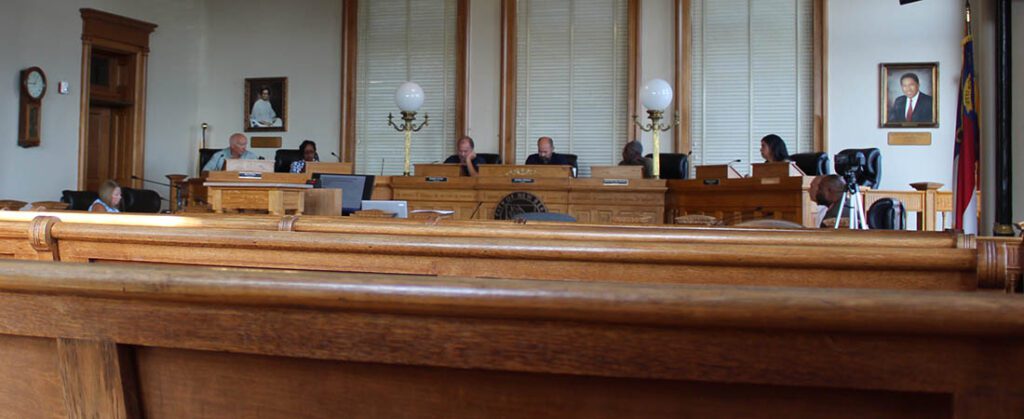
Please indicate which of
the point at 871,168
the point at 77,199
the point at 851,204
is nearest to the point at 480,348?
the point at 851,204

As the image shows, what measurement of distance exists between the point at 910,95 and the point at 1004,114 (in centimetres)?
107

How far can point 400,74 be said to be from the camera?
11398mm

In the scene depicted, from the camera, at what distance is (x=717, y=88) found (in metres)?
10.3

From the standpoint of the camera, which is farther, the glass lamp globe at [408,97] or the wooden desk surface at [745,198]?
the glass lamp globe at [408,97]

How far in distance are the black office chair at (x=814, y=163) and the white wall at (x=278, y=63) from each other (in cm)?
631

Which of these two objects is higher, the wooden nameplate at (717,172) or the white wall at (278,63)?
the white wall at (278,63)

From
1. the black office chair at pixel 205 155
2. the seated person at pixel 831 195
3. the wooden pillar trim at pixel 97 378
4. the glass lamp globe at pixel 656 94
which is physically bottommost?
the wooden pillar trim at pixel 97 378

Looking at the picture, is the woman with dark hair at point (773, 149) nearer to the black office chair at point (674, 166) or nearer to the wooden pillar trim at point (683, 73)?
the black office chair at point (674, 166)

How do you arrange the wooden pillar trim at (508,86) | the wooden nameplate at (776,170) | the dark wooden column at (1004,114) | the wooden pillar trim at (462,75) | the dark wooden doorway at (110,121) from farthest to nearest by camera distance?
the dark wooden doorway at (110,121) → the wooden pillar trim at (462,75) → the wooden pillar trim at (508,86) → the dark wooden column at (1004,114) → the wooden nameplate at (776,170)

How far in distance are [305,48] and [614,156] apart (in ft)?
15.8

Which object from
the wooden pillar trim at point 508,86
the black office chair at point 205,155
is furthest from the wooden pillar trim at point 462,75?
the black office chair at point 205,155

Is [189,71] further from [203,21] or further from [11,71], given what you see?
[11,71]

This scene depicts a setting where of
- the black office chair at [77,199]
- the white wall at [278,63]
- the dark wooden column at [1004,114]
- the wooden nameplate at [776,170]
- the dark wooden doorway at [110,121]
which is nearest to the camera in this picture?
the wooden nameplate at [776,170]

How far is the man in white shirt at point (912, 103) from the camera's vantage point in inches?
375
